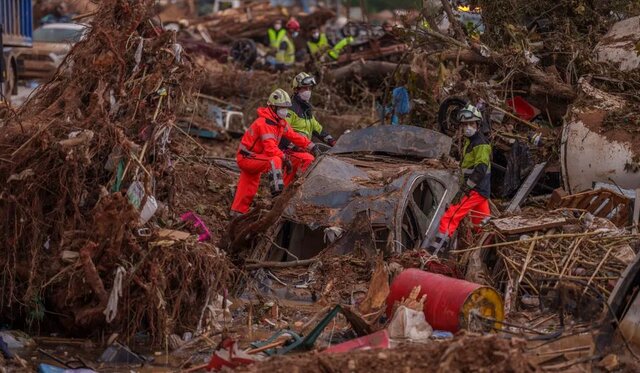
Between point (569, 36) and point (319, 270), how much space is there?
6365 mm

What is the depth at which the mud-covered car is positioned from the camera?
10.2 metres

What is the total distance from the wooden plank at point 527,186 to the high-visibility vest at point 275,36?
1555 centimetres

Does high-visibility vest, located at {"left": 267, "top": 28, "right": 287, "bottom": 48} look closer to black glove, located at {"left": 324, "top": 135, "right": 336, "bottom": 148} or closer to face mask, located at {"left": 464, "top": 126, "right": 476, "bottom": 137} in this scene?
black glove, located at {"left": 324, "top": 135, "right": 336, "bottom": 148}

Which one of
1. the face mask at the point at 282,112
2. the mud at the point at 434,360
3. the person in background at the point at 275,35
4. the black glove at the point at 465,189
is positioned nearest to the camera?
the mud at the point at 434,360

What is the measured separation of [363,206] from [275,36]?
19.2 metres

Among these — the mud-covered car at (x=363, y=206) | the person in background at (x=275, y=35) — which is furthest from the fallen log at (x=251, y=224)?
the person in background at (x=275, y=35)

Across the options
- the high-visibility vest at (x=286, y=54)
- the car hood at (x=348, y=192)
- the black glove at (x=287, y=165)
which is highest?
the car hood at (x=348, y=192)

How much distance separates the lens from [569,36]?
14.9 meters

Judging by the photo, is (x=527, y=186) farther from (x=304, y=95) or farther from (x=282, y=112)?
(x=282, y=112)

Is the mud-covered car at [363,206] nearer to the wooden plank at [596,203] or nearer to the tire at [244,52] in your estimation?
the wooden plank at [596,203]

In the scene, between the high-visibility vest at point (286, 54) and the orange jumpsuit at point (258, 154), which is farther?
the high-visibility vest at point (286, 54)

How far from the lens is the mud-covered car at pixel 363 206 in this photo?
1025 cm

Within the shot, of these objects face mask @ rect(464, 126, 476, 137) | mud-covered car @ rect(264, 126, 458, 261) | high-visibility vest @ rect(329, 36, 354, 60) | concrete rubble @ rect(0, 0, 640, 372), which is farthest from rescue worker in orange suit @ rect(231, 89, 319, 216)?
high-visibility vest @ rect(329, 36, 354, 60)

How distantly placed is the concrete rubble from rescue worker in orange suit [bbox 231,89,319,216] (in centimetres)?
52
